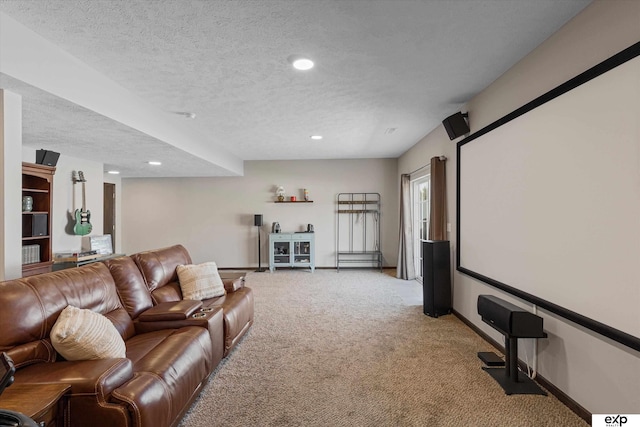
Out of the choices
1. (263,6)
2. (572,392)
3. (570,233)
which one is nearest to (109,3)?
(263,6)

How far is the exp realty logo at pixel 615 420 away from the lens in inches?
65.2

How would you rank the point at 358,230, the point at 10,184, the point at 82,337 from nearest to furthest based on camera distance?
the point at 82,337 → the point at 10,184 → the point at 358,230

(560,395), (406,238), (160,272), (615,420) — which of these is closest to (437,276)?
(560,395)

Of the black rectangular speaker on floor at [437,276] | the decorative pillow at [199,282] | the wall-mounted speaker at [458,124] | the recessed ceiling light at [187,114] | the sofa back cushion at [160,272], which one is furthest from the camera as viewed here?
the black rectangular speaker on floor at [437,276]

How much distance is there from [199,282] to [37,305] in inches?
61.5

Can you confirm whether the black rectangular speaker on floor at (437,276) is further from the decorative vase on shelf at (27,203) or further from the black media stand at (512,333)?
the decorative vase on shelf at (27,203)

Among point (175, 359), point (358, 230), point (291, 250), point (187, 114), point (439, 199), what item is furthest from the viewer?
point (358, 230)

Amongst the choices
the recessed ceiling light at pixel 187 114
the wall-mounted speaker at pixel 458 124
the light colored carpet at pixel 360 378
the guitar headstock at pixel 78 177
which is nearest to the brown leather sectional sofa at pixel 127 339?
the light colored carpet at pixel 360 378

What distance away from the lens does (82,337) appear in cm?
164

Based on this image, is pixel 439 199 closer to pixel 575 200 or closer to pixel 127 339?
pixel 575 200

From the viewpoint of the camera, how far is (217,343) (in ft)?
8.42

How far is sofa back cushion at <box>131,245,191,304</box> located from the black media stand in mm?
2867

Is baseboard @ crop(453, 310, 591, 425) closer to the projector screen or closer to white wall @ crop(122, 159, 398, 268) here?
the projector screen

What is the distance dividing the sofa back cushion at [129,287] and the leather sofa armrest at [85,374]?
34.6 inches
